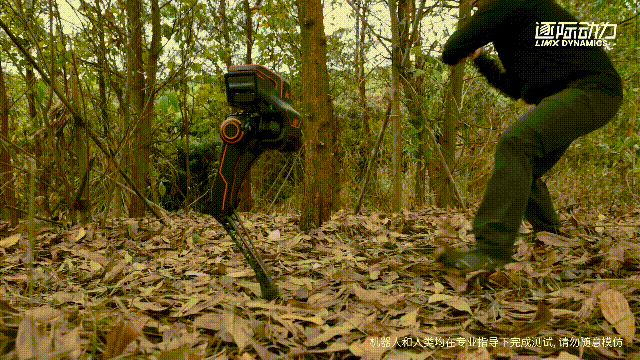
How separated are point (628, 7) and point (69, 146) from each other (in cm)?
620

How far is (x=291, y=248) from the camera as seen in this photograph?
3.04 meters

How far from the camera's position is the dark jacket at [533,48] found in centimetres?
216

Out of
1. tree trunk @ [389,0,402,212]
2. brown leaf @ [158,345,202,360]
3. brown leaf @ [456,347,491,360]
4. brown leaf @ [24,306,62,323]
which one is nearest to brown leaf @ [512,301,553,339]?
brown leaf @ [456,347,491,360]

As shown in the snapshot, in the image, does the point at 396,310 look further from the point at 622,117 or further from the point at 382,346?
the point at 622,117

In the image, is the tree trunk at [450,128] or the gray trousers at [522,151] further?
the tree trunk at [450,128]

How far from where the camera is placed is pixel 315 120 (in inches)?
153

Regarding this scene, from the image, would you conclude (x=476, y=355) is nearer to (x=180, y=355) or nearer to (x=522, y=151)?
(x=180, y=355)

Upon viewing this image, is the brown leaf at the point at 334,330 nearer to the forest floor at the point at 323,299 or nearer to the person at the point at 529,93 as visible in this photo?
the forest floor at the point at 323,299

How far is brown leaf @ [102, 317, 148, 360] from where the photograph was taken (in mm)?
1170

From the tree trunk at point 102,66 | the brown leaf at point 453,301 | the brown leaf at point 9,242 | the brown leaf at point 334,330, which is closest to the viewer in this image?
the brown leaf at point 334,330

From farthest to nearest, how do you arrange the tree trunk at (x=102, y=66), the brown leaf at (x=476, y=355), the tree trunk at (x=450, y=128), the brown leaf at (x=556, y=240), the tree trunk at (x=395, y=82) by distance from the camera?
the tree trunk at (x=450, y=128)
the tree trunk at (x=395, y=82)
the tree trunk at (x=102, y=66)
the brown leaf at (x=556, y=240)
the brown leaf at (x=476, y=355)

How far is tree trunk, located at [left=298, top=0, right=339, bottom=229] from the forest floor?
1.98ft

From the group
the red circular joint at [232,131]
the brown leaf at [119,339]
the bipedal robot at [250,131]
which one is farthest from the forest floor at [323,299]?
the red circular joint at [232,131]

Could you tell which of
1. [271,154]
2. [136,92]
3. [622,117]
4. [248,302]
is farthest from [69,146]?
[622,117]
